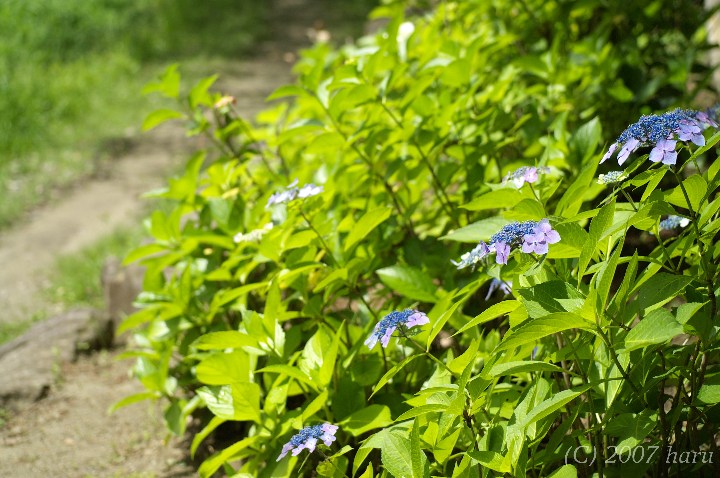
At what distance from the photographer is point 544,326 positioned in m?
1.22

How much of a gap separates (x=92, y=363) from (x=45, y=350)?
0.71 ft

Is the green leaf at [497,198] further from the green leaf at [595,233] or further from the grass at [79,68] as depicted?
the grass at [79,68]

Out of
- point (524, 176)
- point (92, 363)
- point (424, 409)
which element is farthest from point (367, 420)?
point (92, 363)

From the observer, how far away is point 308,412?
1721 millimetres

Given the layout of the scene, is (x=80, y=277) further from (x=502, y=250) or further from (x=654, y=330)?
(x=654, y=330)

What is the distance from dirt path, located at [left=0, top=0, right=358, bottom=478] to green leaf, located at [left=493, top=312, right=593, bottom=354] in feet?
5.33

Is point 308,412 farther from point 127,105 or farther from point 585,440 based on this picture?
point 127,105

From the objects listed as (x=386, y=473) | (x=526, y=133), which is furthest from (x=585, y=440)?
(x=526, y=133)

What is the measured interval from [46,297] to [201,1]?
831 cm

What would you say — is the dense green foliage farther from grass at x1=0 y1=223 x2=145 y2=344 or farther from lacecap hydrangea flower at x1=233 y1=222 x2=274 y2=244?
grass at x1=0 y1=223 x2=145 y2=344

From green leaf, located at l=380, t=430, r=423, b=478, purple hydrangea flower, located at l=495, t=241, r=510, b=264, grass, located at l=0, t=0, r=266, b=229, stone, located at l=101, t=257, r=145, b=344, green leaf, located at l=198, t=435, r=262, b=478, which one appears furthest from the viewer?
grass, located at l=0, t=0, r=266, b=229

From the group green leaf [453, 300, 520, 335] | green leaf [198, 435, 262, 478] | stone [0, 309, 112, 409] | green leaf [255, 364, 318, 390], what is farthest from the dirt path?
green leaf [453, 300, 520, 335]

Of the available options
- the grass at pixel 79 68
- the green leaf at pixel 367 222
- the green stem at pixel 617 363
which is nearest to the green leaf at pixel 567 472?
the green stem at pixel 617 363

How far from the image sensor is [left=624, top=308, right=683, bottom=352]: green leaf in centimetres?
118
